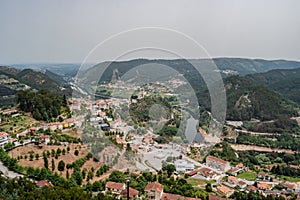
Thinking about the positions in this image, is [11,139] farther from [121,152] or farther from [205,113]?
[205,113]

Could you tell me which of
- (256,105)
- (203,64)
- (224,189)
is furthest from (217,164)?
(256,105)

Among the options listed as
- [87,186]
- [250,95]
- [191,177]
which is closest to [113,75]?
[87,186]

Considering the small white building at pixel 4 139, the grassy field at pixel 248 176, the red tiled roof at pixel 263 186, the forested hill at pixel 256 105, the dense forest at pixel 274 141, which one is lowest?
the grassy field at pixel 248 176

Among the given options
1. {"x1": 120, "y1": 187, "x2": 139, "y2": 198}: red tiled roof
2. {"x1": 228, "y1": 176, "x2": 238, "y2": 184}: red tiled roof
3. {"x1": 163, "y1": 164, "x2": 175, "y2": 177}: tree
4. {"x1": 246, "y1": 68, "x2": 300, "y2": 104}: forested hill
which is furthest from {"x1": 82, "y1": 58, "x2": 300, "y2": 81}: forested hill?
{"x1": 246, "y1": 68, "x2": 300, "y2": 104}: forested hill

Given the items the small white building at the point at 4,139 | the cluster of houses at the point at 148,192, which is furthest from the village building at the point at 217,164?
the small white building at the point at 4,139

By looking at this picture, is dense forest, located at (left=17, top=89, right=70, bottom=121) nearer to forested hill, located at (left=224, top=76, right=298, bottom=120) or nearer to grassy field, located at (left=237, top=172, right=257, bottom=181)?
grassy field, located at (left=237, top=172, right=257, bottom=181)

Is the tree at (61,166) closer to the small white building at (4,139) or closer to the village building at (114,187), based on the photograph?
the village building at (114,187)

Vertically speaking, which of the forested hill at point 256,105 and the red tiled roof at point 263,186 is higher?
the forested hill at point 256,105

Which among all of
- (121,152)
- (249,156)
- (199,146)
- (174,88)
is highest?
(174,88)
